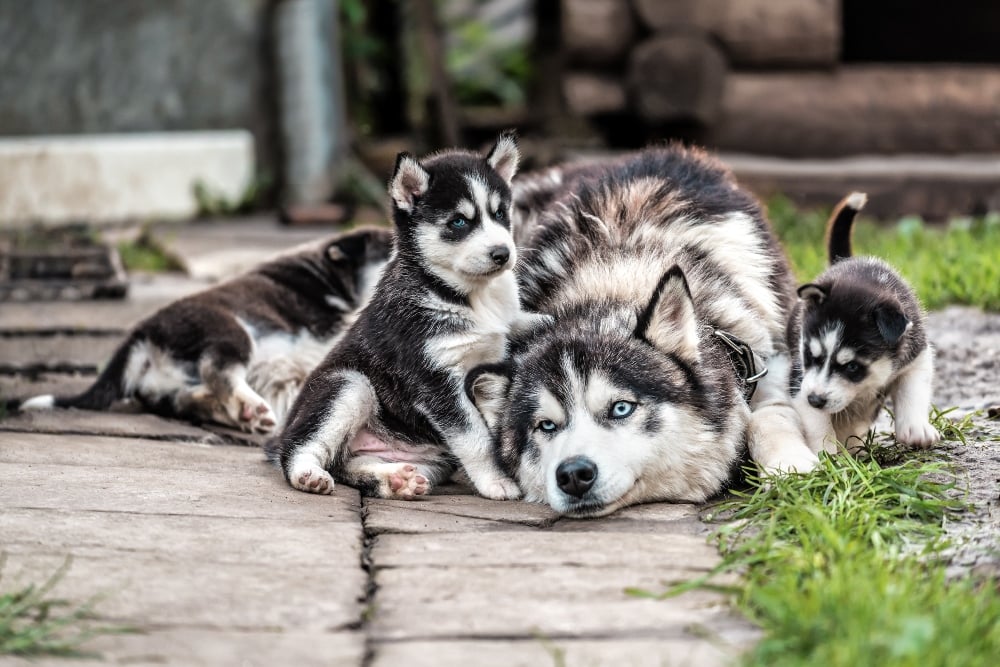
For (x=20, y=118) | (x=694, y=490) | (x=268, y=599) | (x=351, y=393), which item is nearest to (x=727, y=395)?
(x=694, y=490)

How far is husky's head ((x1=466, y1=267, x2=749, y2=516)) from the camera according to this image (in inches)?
147

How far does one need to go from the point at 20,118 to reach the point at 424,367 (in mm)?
7646

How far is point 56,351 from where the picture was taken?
6.24 m

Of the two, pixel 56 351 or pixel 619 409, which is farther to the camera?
pixel 56 351

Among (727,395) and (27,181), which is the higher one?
(727,395)

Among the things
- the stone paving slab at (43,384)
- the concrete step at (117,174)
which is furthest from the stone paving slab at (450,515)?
the concrete step at (117,174)

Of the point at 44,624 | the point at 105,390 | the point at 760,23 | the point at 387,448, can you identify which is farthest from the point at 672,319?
the point at 760,23

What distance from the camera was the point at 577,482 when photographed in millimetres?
3656

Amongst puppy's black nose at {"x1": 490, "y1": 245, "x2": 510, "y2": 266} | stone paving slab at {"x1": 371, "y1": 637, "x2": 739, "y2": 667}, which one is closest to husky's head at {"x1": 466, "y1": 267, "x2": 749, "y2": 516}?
puppy's black nose at {"x1": 490, "y1": 245, "x2": 510, "y2": 266}

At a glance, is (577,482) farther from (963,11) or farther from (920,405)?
(963,11)

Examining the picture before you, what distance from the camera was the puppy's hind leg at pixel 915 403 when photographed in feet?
13.5

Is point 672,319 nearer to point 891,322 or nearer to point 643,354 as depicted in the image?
point 643,354

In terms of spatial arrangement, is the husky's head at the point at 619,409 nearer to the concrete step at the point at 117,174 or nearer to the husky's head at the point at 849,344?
the husky's head at the point at 849,344

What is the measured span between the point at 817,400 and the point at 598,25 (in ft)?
20.4
